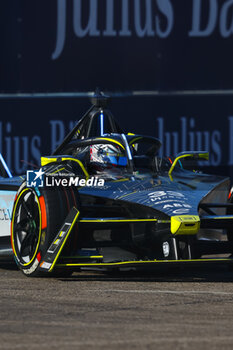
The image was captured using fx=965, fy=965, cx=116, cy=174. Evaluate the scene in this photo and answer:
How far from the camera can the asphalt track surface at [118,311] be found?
571 cm

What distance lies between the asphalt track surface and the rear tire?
216mm

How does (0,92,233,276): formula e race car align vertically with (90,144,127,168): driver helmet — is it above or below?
below

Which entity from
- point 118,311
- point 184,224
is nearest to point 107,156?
point 184,224

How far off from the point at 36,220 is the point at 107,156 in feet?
4.71

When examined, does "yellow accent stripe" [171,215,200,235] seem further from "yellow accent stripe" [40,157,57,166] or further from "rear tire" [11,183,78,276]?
"yellow accent stripe" [40,157,57,166]

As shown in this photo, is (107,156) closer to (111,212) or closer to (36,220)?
(111,212)

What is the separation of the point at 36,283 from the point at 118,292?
915 mm

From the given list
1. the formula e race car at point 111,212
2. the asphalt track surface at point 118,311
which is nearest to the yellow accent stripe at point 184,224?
the formula e race car at point 111,212

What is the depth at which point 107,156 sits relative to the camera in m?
9.75

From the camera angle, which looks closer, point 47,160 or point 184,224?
point 184,224

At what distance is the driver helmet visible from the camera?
9664 mm

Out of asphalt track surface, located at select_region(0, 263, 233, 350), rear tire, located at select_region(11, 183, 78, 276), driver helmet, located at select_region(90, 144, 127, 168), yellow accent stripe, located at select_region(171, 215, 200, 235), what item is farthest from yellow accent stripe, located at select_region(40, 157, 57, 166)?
yellow accent stripe, located at select_region(171, 215, 200, 235)

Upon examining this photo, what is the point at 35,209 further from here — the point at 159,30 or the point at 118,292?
the point at 159,30

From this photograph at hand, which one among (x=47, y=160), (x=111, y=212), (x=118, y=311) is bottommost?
(x=118, y=311)
